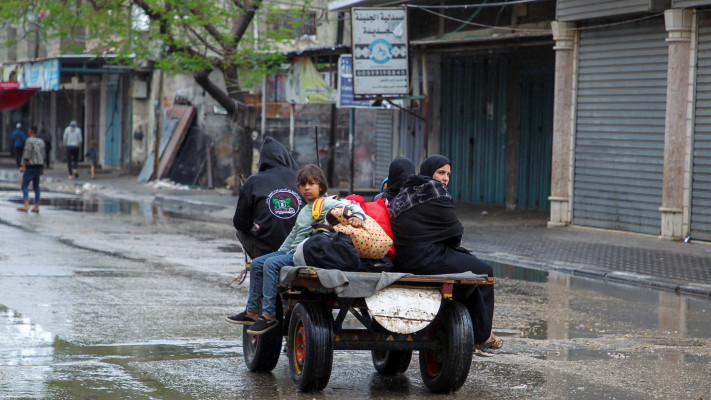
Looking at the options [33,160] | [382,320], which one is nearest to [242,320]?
[382,320]

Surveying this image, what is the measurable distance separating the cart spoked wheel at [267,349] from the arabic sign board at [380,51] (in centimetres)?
1309

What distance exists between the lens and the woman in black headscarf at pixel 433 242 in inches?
261

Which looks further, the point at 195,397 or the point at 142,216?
the point at 142,216

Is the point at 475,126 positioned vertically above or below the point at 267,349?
above

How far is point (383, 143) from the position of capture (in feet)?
88.4

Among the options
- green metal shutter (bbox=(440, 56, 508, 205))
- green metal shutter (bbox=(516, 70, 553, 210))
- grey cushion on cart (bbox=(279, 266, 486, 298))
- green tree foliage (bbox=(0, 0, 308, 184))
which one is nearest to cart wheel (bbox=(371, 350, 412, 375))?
grey cushion on cart (bbox=(279, 266, 486, 298))

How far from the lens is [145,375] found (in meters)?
6.91

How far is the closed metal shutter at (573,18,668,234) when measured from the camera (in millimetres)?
17125

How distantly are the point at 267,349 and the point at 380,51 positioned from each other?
1377 cm

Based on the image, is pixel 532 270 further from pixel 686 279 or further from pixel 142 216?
pixel 142 216

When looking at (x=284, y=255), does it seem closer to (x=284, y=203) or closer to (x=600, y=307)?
(x=284, y=203)

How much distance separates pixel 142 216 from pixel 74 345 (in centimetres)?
1320

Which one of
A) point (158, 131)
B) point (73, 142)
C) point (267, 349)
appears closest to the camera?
point (267, 349)

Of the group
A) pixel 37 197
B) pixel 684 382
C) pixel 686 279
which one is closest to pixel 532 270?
pixel 686 279
